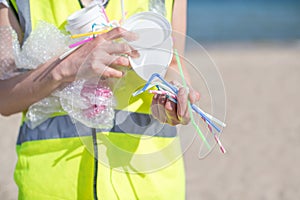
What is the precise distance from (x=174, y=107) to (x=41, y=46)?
361mm

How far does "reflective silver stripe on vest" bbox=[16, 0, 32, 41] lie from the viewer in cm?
161

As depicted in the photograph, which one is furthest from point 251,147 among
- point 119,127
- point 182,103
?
point 182,103

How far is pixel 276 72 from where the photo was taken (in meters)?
10.3

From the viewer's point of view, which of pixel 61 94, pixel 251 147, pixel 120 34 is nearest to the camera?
pixel 120 34

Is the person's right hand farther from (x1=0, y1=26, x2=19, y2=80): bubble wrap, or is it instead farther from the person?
(x1=0, y1=26, x2=19, y2=80): bubble wrap

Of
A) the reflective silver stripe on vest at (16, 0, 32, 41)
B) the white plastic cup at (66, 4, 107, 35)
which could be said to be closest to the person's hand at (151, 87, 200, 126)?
the white plastic cup at (66, 4, 107, 35)

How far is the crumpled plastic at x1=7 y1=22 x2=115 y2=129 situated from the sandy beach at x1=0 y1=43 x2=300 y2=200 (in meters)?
1.85

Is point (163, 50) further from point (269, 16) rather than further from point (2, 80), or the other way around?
point (269, 16)

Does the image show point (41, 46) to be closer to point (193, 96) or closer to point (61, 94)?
point (61, 94)

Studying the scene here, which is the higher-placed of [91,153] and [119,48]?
[119,48]

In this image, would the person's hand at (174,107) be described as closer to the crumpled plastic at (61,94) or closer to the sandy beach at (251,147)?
the crumpled plastic at (61,94)

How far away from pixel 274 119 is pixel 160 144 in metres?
5.74

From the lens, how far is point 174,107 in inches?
58.4

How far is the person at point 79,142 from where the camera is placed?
5.08ft
